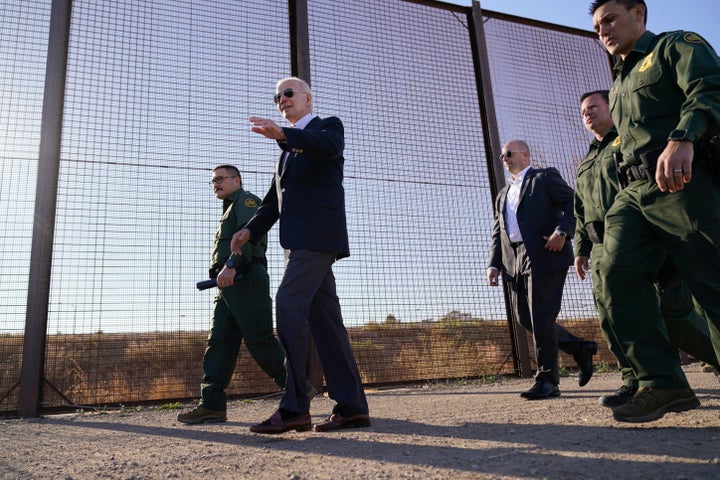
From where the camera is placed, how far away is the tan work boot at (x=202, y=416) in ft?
10.9

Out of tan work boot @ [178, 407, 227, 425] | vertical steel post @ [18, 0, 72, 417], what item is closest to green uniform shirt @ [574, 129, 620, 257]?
tan work boot @ [178, 407, 227, 425]

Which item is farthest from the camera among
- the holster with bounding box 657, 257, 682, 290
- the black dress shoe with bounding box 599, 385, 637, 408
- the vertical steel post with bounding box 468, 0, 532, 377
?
the vertical steel post with bounding box 468, 0, 532, 377

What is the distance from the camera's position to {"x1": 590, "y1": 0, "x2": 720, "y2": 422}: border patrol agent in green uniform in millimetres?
1918

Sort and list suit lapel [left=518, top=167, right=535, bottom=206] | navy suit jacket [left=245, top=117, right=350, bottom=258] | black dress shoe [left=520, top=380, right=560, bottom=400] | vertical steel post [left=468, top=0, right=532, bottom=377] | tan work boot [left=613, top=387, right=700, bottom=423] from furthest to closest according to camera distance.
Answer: vertical steel post [left=468, top=0, right=532, bottom=377]
suit lapel [left=518, top=167, right=535, bottom=206]
black dress shoe [left=520, top=380, right=560, bottom=400]
navy suit jacket [left=245, top=117, right=350, bottom=258]
tan work boot [left=613, top=387, right=700, bottom=423]

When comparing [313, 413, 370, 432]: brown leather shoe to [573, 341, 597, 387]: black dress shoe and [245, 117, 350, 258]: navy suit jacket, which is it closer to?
[245, 117, 350, 258]: navy suit jacket

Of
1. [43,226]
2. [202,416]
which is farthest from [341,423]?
[43,226]

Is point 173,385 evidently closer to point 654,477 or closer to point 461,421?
point 461,421

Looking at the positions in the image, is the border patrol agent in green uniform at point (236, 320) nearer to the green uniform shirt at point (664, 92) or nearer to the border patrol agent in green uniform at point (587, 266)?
the border patrol agent in green uniform at point (587, 266)

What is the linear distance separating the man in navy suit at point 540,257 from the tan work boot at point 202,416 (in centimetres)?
196

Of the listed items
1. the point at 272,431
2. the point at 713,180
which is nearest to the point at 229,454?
the point at 272,431

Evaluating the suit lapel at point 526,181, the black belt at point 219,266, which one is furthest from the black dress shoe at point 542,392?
the black belt at point 219,266

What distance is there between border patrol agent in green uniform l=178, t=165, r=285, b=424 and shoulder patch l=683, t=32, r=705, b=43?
2.40 m

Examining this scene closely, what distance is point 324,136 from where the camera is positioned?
2582 millimetres

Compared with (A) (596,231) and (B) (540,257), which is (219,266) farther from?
(A) (596,231)
